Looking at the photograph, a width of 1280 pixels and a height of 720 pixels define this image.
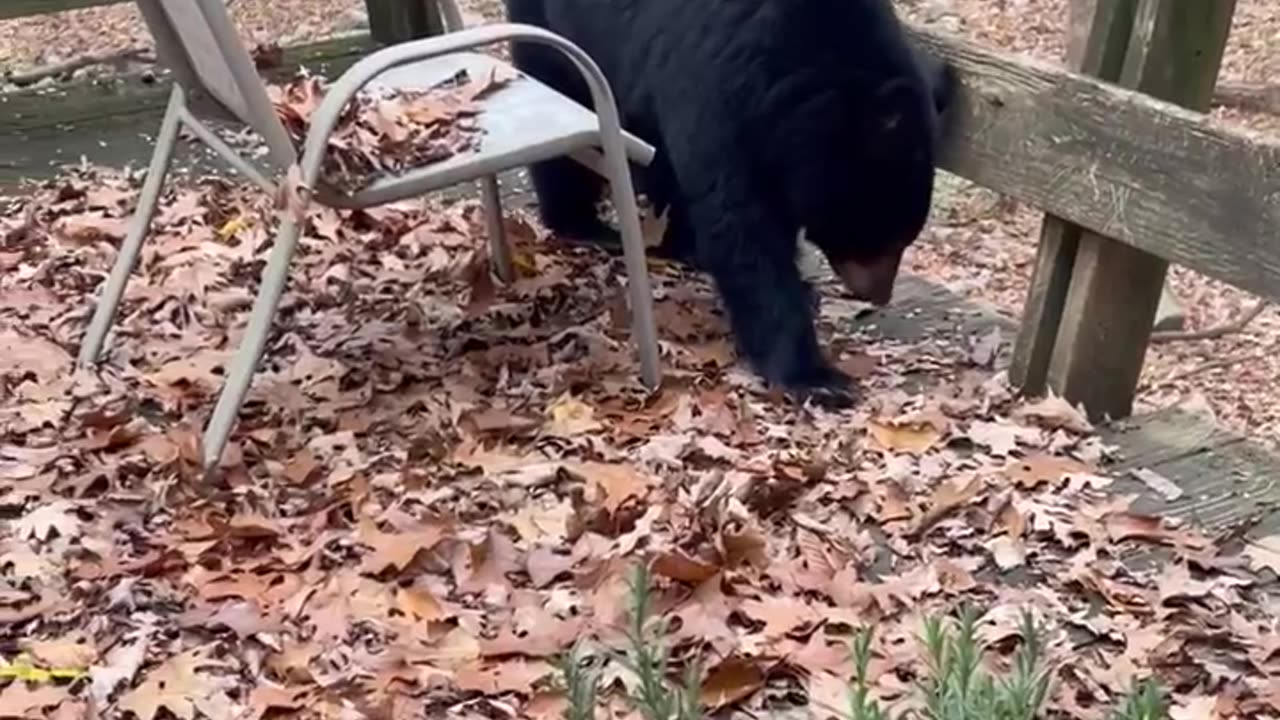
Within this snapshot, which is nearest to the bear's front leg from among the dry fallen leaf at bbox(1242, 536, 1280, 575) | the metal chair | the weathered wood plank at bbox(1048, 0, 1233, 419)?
the metal chair

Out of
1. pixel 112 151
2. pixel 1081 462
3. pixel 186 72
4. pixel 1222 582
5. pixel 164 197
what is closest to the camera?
pixel 1222 582

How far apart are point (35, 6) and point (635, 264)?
2.93m

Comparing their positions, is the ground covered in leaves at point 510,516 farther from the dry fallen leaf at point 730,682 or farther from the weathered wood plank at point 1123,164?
the weathered wood plank at point 1123,164

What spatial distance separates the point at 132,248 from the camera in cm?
464

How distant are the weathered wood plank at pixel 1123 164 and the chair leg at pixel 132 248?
1.93 meters

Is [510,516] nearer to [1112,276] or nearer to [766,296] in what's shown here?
[766,296]

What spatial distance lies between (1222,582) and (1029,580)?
360 mm

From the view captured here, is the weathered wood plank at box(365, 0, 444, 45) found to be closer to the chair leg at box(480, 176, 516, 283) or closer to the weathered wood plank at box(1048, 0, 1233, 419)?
the chair leg at box(480, 176, 516, 283)

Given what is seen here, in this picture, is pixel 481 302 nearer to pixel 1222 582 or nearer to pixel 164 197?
pixel 164 197

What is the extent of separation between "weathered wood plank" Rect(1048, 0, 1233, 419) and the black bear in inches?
22.3

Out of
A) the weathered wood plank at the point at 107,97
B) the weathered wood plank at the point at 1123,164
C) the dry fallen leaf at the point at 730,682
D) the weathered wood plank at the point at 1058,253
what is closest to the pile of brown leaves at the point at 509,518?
the dry fallen leaf at the point at 730,682

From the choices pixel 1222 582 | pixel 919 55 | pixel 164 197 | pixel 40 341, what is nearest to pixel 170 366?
pixel 40 341

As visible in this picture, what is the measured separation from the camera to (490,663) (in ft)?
10.8

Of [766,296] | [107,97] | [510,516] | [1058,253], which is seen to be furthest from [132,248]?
[107,97]
